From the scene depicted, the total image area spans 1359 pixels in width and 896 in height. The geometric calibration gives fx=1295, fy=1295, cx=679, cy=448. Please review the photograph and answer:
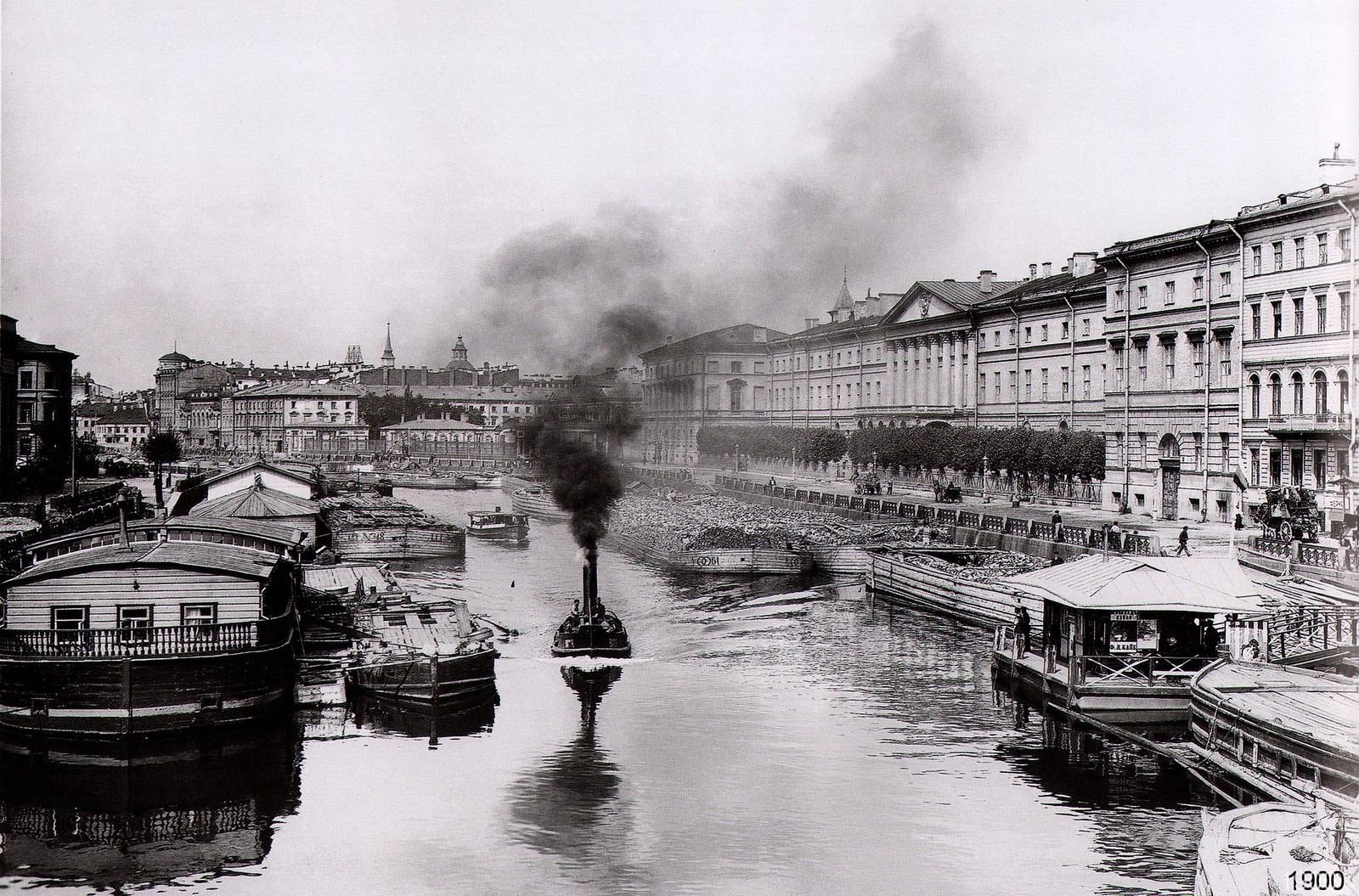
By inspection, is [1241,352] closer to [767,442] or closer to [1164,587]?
[1164,587]

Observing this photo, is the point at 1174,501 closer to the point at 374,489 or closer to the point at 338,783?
the point at 338,783

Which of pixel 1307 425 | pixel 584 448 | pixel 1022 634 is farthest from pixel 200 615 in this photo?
pixel 1307 425

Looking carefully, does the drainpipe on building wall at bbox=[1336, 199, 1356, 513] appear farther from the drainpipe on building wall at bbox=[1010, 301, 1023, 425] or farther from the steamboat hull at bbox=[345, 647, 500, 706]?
the drainpipe on building wall at bbox=[1010, 301, 1023, 425]

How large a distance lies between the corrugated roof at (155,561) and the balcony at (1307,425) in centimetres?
3116

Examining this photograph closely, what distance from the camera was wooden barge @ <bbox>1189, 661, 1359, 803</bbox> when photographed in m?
16.1

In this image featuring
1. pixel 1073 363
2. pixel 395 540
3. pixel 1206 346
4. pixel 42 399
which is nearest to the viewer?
pixel 1206 346

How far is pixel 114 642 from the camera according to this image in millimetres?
21625

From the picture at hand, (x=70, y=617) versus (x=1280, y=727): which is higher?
(x=70, y=617)

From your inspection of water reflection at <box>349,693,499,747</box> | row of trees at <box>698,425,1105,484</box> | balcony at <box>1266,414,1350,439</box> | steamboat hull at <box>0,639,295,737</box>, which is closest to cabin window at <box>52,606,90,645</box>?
steamboat hull at <box>0,639,295,737</box>

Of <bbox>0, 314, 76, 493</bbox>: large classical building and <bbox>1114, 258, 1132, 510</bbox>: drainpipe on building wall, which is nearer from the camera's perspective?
<bbox>1114, 258, 1132, 510</bbox>: drainpipe on building wall

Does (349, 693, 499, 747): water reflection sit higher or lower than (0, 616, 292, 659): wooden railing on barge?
lower

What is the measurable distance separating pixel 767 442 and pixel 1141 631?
204 ft

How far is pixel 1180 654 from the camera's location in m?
24.1

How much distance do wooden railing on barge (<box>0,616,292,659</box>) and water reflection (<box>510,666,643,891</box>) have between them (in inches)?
240
